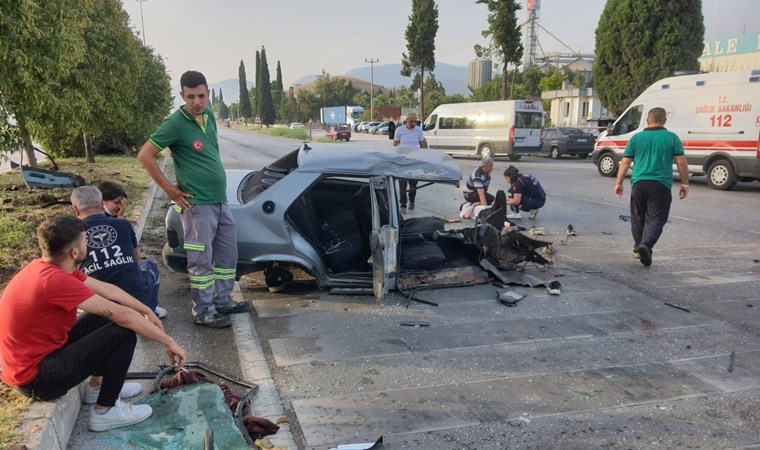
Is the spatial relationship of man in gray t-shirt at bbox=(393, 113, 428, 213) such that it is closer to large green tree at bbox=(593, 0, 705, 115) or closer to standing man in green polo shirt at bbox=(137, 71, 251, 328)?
standing man in green polo shirt at bbox=(137, 71, 251, 328)

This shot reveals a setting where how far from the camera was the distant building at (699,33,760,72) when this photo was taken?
143ft

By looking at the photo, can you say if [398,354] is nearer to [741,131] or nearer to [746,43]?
[741,131]

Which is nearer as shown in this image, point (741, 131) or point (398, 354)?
point (398, 354)

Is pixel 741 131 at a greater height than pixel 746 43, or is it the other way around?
pixel 746 43

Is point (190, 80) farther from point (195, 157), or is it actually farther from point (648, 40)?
point (648, 40)

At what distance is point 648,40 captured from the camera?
24.0m

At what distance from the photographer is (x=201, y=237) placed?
4379 mm

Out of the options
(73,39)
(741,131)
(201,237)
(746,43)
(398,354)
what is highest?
(746,43)

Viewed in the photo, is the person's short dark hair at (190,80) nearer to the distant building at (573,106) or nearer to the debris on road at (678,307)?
the debris on road at (678,307)

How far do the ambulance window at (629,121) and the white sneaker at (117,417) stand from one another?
15133mm

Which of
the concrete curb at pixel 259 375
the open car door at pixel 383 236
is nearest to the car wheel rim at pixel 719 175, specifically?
the open car door at pixel 383 236

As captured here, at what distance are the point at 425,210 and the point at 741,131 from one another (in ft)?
26.7

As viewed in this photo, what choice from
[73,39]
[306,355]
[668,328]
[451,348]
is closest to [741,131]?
[668,328]

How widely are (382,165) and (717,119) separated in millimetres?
11548
